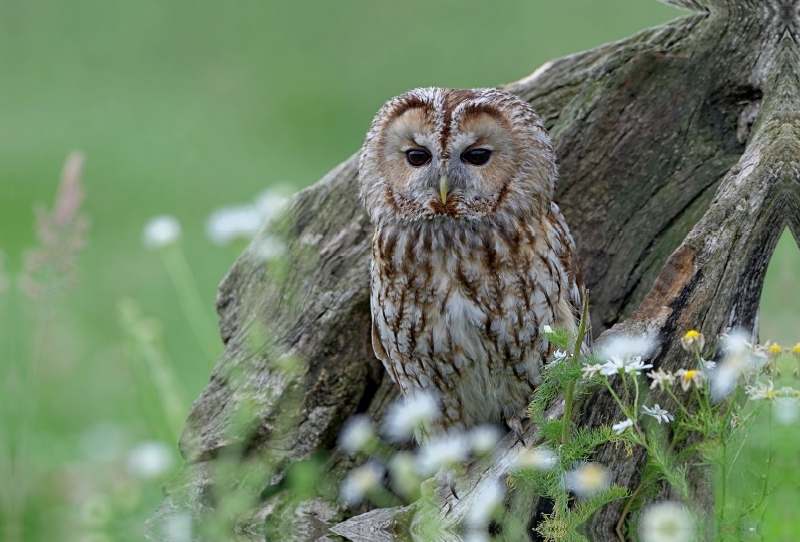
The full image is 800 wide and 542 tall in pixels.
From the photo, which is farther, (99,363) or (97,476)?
(99,363)

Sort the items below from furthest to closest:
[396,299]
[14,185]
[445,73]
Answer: [445,73], [14,185], [396,299]

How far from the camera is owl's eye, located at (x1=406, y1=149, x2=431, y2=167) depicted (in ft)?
9.98

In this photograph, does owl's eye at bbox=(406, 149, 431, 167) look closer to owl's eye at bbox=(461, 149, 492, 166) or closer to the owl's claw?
owl's eye at bbox=(461, 149, 492, 166)

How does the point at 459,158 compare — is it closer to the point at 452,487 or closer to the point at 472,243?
the point at 472,243

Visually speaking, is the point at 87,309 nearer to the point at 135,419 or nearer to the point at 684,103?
the point at 135,419

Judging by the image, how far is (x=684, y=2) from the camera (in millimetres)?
3631

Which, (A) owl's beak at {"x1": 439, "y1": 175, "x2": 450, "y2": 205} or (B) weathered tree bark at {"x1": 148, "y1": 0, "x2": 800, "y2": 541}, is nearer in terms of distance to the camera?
(A) owl's beak at {"x1": 439, "y1": 175, "x2": 450, "y2": 205}

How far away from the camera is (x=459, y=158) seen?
2.99 metres

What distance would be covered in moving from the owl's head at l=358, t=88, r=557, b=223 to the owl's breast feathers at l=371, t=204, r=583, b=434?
0.19 ft

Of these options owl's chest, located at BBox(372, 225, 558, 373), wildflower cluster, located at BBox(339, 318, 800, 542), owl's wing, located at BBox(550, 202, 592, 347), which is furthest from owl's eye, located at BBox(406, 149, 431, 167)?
wildflower cluster, located at BBox(339, 318, 800, 542)

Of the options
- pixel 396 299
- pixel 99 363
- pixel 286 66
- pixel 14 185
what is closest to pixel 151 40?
pixel 286 66

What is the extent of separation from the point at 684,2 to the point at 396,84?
23.1ft

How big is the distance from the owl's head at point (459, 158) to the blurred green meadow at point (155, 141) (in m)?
0.93

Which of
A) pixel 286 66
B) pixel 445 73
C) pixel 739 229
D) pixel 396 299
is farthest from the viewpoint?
pixel 286 66
